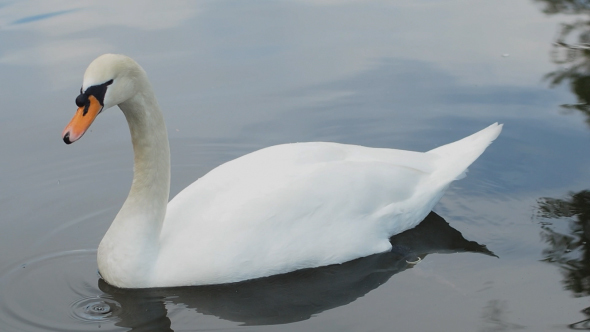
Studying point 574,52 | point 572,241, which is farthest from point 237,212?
point 574,52

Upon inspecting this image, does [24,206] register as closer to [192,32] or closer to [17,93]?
[17,93]

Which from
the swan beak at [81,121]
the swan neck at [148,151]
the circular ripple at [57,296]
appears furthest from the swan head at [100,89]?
the circular ripple at [57,296]

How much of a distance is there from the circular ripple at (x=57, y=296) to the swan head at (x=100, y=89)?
1308mm

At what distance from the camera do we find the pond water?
18.4 feet

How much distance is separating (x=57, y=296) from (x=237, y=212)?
1466mm

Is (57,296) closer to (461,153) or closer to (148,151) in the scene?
(148,151)

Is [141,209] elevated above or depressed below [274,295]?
above

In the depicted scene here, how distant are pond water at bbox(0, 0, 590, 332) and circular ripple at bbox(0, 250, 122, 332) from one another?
2 centimetres

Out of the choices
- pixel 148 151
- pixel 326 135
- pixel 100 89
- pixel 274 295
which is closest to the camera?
pixel 100 89

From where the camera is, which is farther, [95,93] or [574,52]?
[574,52]

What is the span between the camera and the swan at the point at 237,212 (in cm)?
574

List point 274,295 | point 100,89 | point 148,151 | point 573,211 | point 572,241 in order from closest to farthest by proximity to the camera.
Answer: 1. point 100,89
2. point 274,295
3. point 148,151
4. point 572,241
5. point 573,211

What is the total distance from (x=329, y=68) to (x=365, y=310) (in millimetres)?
5108

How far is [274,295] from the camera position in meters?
5.77
